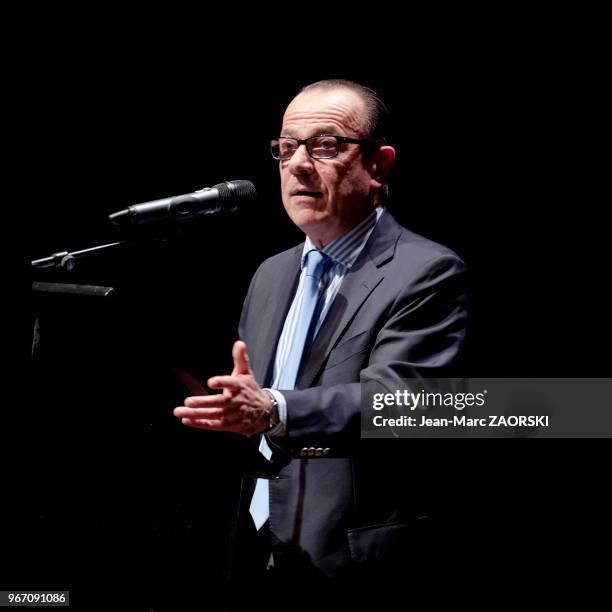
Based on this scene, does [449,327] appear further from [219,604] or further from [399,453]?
[219,604]

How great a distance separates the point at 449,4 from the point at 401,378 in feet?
5.24

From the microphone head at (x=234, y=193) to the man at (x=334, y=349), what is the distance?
0.93 feet

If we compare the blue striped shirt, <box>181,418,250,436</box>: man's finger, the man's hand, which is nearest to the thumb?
the man's hand

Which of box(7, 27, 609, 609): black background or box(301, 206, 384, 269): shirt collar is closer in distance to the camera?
box(7, 27, 609, 609): black background

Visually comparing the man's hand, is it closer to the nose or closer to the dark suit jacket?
the dark suit jacket

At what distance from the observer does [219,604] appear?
6.14 feet

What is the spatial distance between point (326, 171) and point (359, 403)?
2.28 feet

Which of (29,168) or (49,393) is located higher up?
(29,168)

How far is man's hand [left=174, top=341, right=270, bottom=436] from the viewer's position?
1.36m

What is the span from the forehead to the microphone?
14.0 inches

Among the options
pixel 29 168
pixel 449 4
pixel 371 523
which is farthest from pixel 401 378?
pixel 29 168

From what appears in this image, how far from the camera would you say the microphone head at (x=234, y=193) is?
5.53 ft

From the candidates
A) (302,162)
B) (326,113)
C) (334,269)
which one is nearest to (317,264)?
(334,269)

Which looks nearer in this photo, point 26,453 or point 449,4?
point 26,453
